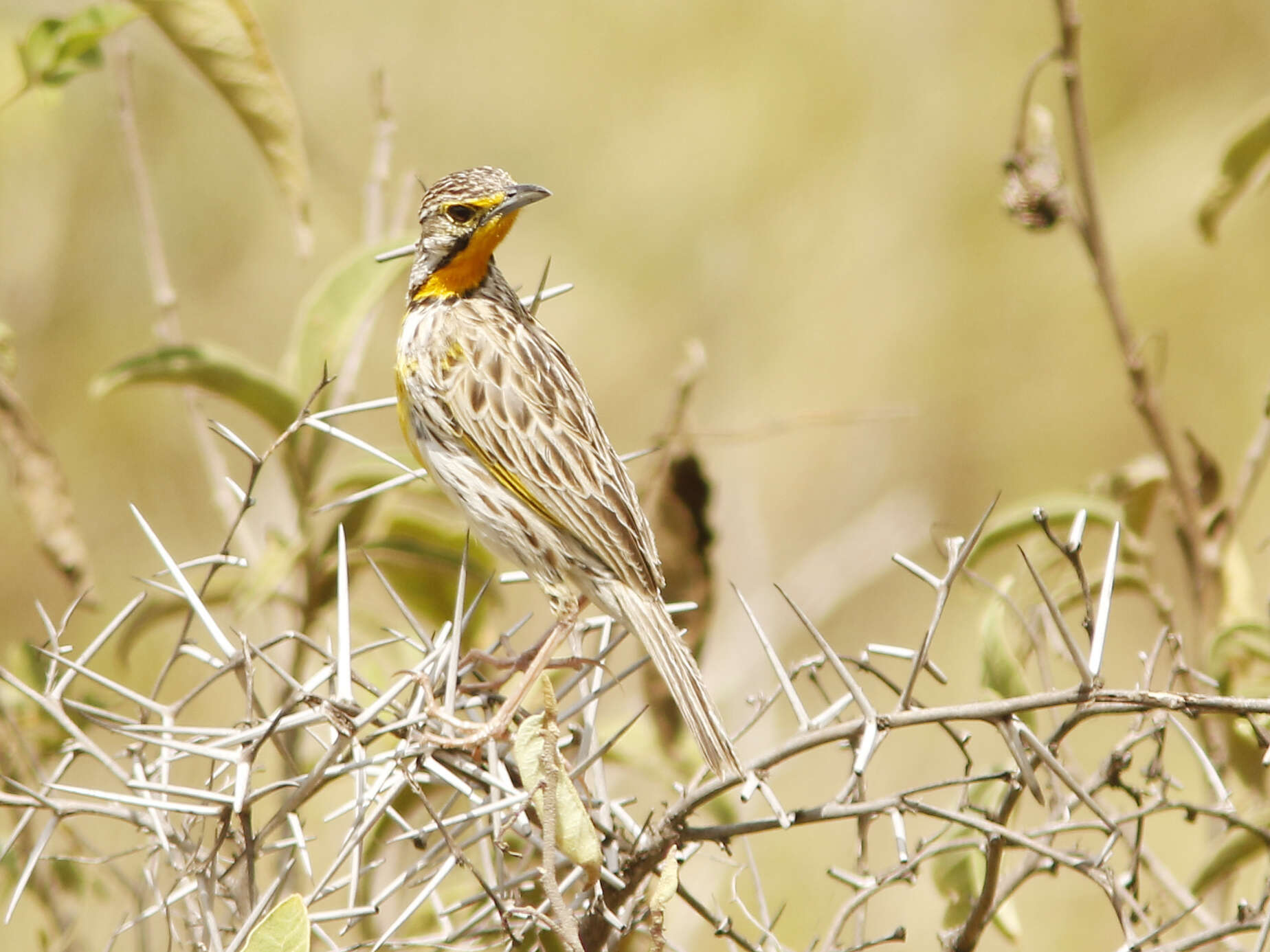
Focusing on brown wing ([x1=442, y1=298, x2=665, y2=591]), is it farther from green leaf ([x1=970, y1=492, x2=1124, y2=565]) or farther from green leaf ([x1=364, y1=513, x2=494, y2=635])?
green leaf ([x1=970, y1=492, x2=1124, y2=565])

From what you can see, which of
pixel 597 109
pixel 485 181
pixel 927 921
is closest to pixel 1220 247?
pixel 597 109

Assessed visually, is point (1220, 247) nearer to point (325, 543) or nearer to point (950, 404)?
point (950, 404)

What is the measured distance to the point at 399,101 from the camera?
8203 millimetres

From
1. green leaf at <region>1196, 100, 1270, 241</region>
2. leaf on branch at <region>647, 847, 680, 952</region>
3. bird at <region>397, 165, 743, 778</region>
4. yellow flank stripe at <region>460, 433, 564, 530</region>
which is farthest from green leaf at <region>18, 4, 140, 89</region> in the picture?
green leaf at <region>1196, 100, 1270, 241</region>

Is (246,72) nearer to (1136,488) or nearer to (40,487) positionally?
(40,487)

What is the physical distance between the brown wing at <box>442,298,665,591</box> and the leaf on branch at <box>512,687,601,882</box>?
1.43 metres

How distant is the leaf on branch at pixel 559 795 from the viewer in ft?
6.63

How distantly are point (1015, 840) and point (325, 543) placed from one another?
2157mm

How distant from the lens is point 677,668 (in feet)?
10.1

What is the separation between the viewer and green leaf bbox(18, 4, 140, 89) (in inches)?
117

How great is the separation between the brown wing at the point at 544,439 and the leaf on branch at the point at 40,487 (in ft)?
3.41

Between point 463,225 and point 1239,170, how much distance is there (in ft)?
7.07

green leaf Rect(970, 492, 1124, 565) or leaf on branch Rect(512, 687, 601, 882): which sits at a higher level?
green leaf Rect(970, 492, 1124, 565)

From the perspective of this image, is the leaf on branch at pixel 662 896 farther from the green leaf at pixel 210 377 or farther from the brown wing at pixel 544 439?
the green leaf at pixel 210 377
